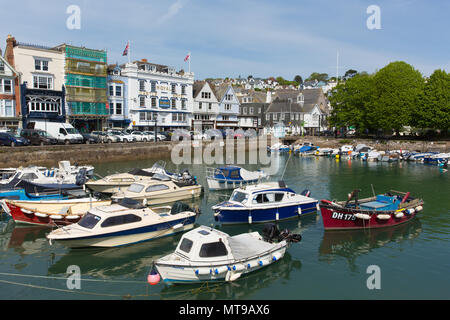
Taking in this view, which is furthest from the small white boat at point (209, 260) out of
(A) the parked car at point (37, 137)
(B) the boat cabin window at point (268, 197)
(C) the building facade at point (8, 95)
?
(C) the building facade at point (8, 95)

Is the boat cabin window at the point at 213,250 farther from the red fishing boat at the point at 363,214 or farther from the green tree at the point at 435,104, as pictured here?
the green tree at the point at 435,104

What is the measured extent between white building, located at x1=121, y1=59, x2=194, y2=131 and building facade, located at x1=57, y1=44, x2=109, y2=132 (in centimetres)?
551

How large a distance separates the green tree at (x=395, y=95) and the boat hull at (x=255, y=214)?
5604 centimetres

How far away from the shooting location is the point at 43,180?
1096 inches

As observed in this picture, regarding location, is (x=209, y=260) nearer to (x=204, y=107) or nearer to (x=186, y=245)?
(x=186, y=245)

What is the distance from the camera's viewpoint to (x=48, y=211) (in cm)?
2114

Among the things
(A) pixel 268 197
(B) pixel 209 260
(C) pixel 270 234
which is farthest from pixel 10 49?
(B) pixel 209 260

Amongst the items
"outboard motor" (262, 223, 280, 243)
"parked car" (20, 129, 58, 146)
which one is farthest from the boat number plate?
"parked car" (20, 129, 58, 146)

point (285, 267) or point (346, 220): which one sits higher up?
point (346, 220)

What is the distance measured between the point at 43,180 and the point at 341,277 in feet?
75.9

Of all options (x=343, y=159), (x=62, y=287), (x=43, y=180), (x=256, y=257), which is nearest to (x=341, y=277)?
(x=256, y=257)

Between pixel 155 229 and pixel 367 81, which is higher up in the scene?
pixel 367 81

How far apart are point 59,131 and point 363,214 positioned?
1648 inches
